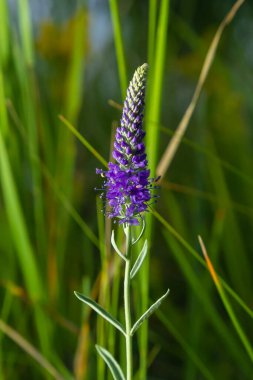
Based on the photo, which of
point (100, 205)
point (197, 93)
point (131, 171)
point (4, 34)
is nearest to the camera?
point (131, 171)

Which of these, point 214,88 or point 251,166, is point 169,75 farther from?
point 251,166

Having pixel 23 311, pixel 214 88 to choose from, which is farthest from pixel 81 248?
pixel 214 88

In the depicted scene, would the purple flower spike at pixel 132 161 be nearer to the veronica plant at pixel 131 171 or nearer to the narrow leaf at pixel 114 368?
the veronica plant at pixel 131 171

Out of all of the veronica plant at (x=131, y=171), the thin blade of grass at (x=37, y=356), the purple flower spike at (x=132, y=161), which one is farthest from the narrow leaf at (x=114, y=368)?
the thin blade of grass at (x=37, y=356)

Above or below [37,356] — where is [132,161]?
above

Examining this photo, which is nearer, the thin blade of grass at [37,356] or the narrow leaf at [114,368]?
the narrow leaf at [114,368]

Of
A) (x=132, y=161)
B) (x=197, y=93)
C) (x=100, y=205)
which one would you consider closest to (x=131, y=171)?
(x=132, y=161)

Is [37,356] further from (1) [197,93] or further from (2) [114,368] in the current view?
(1) [197,93]
